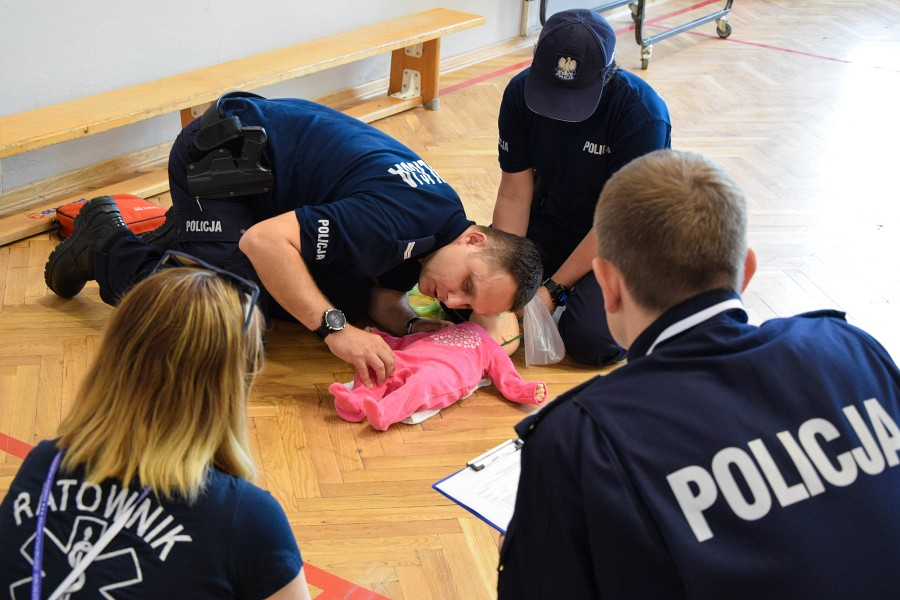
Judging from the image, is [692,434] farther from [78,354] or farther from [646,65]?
[646,65]

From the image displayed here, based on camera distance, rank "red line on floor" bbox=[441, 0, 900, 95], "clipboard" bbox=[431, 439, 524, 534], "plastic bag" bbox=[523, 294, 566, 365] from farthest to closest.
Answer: "red line on floor" bbox=[441, 0, 900, 95] → "plastic bag" bbox=[523, 294, 566, 365] → "clipboard" bbox=[431, 439, 524, 534]

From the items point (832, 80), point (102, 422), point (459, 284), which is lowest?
point (832, 80)

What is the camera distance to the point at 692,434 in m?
1.13

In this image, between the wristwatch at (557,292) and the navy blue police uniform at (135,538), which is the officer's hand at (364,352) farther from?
the navy blue police uniform at (135,538)

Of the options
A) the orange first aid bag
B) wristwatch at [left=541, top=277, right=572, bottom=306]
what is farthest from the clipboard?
the orange first aid bag

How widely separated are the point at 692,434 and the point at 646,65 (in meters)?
5.09

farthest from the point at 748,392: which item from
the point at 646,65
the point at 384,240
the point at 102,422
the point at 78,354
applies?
the point at 646,65

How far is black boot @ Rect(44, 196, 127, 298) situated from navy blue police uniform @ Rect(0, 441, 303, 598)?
1.75 metres

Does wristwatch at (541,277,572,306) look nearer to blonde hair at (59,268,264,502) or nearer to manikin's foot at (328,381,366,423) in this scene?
manikin's foot at (328,381,366,423)

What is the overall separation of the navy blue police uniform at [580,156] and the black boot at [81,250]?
125 centimetres

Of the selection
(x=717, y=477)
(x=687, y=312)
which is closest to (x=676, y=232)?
(x=687, y=312)

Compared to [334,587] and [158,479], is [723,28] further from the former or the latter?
[158,479]

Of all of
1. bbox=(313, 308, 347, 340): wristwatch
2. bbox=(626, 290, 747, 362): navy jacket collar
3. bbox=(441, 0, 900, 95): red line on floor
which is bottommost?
bbox=(441, 0, 900, 95): red line on floor

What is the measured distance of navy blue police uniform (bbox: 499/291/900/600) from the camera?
3.64 ft
